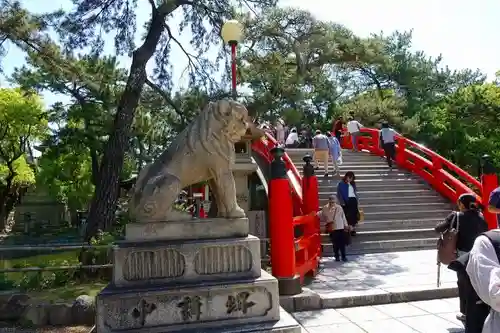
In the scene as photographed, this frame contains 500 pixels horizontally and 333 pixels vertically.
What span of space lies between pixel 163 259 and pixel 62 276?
3.59 meters

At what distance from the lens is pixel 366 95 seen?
28031 millimetres

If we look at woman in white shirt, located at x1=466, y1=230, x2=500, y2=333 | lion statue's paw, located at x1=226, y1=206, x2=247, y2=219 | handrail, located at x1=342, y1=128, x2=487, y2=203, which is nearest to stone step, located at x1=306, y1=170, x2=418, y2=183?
handrail, located at x1=342, y1=128, x2=487, y2=203

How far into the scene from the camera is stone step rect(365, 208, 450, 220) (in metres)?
10.9

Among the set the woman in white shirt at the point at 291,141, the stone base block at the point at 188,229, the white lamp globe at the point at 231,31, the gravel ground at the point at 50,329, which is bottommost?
the gravel ground at the point at 50,329

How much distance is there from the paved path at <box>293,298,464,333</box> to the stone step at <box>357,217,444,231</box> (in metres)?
4.39

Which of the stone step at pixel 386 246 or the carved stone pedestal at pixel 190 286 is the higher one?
the carved stone pedestal at pixel 190 286

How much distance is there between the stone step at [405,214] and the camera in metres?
10.9

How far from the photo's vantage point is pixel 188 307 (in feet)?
12.0

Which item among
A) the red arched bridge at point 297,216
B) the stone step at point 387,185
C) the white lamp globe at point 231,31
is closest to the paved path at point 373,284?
the red arched bridge at point 297,216

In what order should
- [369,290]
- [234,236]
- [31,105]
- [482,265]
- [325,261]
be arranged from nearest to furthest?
[482,265]
[234,236]
[369,290]
[325,261]
[31,105]

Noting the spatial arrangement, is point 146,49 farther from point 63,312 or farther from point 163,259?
point 163,259

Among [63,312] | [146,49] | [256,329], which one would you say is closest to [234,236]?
[256,329]

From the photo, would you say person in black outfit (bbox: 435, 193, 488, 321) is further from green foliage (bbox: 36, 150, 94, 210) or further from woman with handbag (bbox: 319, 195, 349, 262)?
green foliage (bbox: 36, 150, 94, 210)

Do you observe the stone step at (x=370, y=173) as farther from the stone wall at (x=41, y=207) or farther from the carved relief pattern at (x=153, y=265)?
the stone wall at (x=41, y=207)
